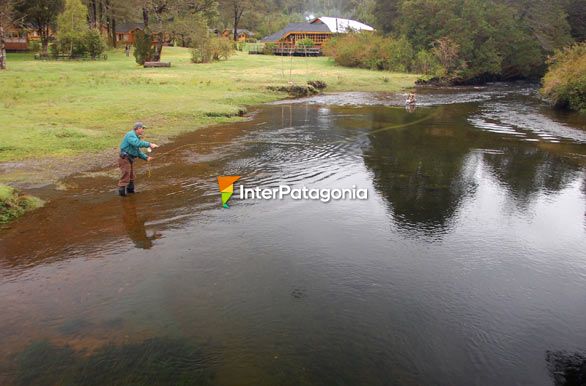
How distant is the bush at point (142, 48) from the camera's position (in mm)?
42344

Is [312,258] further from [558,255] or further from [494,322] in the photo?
[558,255]

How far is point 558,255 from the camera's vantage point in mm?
9461

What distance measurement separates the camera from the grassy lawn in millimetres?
16375

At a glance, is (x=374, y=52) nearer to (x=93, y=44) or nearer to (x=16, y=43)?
(x=93, y=44)

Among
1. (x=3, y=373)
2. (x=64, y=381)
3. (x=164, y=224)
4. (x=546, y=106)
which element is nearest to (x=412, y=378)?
(x=64, y=381)

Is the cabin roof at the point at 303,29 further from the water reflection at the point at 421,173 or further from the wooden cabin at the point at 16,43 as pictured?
the water reflection at the point at 421,173

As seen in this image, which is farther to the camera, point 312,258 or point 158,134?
point 158,134

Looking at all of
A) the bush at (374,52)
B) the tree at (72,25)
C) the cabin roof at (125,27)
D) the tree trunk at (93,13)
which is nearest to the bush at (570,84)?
the bush at (374,52)

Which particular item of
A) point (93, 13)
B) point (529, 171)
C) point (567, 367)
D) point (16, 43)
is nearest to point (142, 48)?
point (93, 13)

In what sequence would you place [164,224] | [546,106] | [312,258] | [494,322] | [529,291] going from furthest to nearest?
[546,106], [164,224], [312,258], [529,291], [494,322]

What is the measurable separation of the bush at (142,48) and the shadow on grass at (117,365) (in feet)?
133

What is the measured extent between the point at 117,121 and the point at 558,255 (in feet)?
56.2

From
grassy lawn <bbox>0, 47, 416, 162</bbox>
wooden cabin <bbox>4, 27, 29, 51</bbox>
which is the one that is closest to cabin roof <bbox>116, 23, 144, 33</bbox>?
wooden cabin <bbox>4, 27, 29, 51</bbox>

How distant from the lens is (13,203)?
1048 cm
